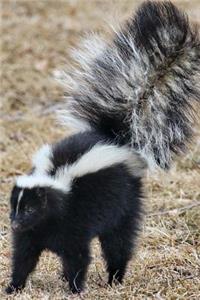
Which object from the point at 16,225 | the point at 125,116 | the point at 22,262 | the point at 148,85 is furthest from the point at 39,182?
the point at 148,85

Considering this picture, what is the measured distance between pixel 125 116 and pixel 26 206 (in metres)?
0.89

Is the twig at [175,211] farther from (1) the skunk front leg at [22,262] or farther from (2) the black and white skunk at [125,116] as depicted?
(1) the skunk front leg at [22,262]

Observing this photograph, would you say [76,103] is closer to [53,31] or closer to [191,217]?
[191,217]

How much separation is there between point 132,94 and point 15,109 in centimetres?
434

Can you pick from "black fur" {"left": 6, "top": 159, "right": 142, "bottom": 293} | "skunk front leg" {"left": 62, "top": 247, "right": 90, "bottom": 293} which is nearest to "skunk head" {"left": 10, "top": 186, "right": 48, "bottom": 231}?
"black fur" {"left": 6, "top": 159, "right": 142, "bottom": 293}

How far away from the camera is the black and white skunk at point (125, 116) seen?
4.60m

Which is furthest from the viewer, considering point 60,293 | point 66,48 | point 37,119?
point 66,48

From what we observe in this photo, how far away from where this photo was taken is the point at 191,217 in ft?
20.0

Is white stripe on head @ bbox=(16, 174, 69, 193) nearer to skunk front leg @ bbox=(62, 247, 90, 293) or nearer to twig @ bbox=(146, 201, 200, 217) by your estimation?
skunk front leg @ bbox=(62, 247, 90, 293)

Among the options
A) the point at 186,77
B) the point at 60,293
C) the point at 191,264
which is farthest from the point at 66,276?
the point at 186,77

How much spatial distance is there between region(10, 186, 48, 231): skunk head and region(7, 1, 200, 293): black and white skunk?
19 centimetres

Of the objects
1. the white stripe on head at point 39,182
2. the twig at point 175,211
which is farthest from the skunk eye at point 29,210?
the twig at point 175,211

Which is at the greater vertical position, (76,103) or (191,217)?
(76,103)

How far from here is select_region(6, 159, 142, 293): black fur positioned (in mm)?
4434
